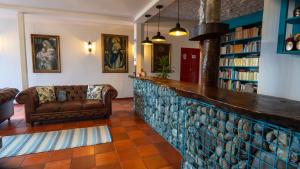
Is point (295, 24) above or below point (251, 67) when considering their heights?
above

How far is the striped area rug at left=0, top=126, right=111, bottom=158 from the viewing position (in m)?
2.53

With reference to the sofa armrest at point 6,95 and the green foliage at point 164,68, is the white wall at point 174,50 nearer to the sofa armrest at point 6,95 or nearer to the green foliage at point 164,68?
the green foliage at point 164,68

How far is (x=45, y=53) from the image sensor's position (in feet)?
17.9

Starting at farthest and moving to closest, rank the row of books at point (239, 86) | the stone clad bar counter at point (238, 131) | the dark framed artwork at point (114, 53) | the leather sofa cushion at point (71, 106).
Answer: the dark framed artwork at point (114, 53) → the row of books at point (239, 86) → the leather sofa cushion at point (71, 106) → the stone clad bar counter at point (238, 131)

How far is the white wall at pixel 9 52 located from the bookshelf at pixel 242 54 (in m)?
6.30

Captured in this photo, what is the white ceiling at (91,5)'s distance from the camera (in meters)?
3.80

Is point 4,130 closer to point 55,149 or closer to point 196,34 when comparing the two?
point 55,149

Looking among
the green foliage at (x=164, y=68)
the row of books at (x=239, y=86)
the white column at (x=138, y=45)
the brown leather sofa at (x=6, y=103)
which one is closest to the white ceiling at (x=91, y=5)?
the white column at (x=138, y=45)

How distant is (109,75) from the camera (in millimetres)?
6199

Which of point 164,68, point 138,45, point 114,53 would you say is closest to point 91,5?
point 138,45

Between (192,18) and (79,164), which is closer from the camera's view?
(79,164)

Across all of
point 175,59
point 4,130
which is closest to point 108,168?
point 4,130

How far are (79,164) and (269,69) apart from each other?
9.75ft

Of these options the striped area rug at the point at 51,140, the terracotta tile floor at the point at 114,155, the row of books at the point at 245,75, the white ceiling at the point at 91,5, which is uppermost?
the white ceiling at the point at 91,5
